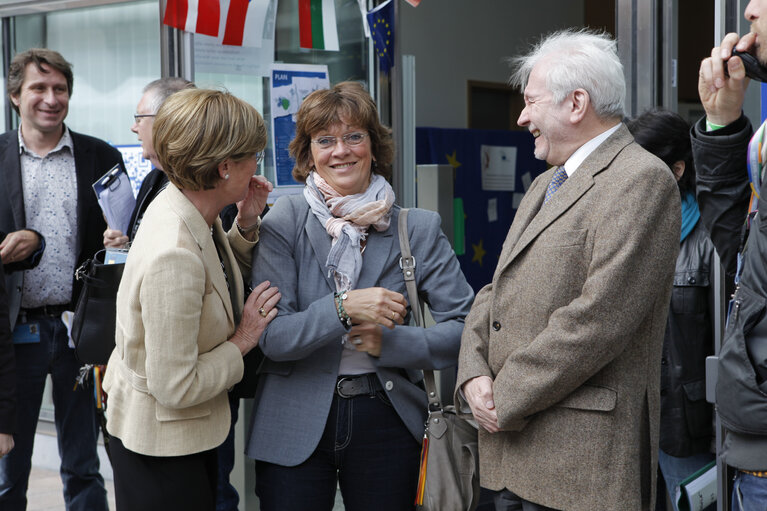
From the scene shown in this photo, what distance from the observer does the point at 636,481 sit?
2078 millimetres

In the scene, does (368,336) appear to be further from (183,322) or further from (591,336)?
(591,336)

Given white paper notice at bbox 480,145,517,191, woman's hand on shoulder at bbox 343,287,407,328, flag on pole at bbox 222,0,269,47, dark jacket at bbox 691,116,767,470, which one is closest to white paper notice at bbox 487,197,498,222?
white paper notice at bbox 480,145,517,191

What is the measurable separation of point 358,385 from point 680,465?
1257mm

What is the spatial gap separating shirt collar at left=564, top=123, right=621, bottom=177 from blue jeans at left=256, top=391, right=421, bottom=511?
2.59 ft

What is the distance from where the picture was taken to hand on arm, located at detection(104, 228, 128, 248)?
9.98 ft

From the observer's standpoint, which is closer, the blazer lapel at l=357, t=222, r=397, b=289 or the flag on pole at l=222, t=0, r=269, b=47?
the blazer lapel at l=357, t=222, r=397, b=289

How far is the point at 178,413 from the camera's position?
226 centimetres

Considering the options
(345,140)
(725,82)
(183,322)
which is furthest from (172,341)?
(725,82)

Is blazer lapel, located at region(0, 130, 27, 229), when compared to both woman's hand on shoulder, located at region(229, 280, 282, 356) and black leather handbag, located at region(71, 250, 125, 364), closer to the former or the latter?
black leather handbag, located at region(71, 250, 125, 364)

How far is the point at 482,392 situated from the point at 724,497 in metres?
1.34

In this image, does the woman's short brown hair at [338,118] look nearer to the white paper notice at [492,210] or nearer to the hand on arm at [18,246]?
the hand on arm at [18,246]

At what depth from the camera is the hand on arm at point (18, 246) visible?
357cm

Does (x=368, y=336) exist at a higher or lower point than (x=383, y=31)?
lower

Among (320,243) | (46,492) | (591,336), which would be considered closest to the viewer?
(591,336)
